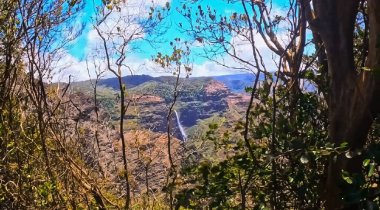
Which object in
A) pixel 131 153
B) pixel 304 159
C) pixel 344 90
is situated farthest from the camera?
pixel 131 153

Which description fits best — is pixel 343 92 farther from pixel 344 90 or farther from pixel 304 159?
pixel 304 159

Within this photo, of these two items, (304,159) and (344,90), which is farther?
(344,90)

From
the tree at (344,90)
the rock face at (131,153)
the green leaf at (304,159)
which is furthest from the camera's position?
the rock face at (131,153)

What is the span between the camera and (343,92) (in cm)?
333

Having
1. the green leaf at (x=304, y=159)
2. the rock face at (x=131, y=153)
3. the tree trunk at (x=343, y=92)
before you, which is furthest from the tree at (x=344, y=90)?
the rock face at (x=131, y=153)

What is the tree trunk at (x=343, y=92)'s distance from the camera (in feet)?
10.4

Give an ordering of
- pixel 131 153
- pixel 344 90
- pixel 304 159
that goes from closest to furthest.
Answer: pixel 304 159 → pixel 344 90 → pixel 131 153

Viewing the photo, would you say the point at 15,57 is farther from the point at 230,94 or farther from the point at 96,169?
the point at 230,94

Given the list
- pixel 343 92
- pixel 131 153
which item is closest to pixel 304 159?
pixel 343 92

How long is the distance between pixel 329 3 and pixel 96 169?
4.75 metres

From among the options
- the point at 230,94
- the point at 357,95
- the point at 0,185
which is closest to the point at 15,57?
the point at 0,185

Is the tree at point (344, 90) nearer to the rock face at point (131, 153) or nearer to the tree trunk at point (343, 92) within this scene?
the tree trunk at point (343, 92)

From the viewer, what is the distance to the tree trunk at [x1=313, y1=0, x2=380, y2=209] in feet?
10.4

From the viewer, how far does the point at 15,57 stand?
18.1 feet
